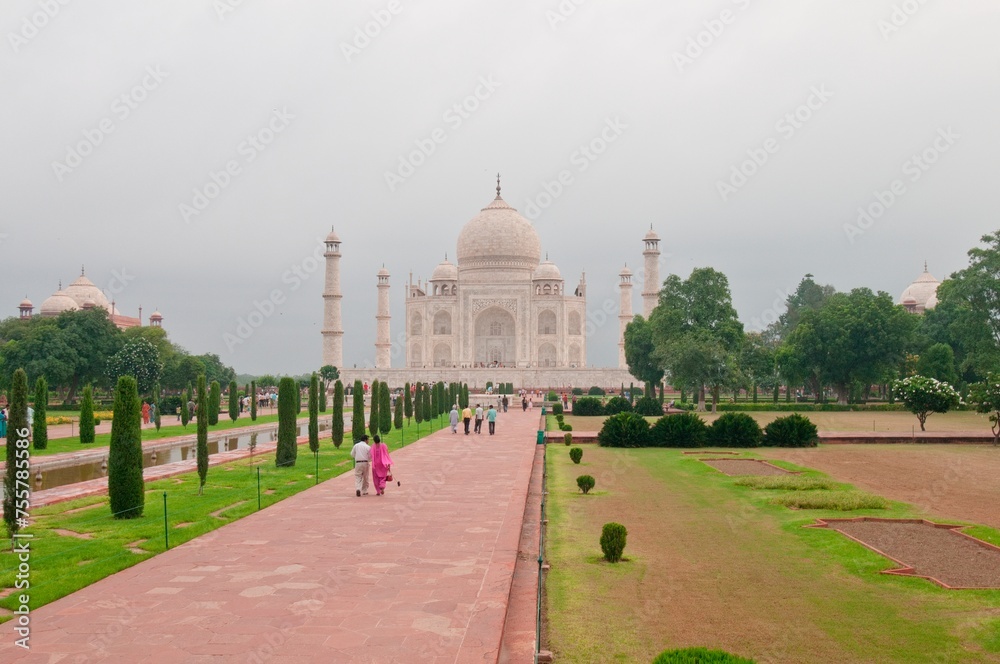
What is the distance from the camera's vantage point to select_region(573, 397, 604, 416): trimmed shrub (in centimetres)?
2991

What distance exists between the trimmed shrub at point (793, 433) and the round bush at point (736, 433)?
12.4 inches

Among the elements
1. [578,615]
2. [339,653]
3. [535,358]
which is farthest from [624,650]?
[535,358]

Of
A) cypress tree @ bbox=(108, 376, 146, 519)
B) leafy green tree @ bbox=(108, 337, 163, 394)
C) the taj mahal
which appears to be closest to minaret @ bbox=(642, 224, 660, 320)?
the taj mahal

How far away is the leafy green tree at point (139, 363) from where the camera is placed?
3391cm

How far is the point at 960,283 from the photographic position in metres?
32.2

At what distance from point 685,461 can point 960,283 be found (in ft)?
70.0

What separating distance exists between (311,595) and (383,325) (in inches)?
1933

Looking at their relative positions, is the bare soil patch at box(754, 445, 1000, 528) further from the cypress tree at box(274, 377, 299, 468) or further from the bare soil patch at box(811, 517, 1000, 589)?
the cypress tree at box(274, 377, 299, 468)

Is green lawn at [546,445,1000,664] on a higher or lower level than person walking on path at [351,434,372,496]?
lower

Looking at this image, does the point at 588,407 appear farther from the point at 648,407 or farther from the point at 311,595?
the point at 311,595

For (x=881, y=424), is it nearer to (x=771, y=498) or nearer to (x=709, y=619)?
(x=771, y=498)

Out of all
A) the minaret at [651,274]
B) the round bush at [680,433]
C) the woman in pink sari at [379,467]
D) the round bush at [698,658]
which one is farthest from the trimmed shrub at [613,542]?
the minaret at [651,274]

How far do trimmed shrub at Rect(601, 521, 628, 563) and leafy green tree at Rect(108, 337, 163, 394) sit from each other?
2993 cm

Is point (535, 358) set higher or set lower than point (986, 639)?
higher
